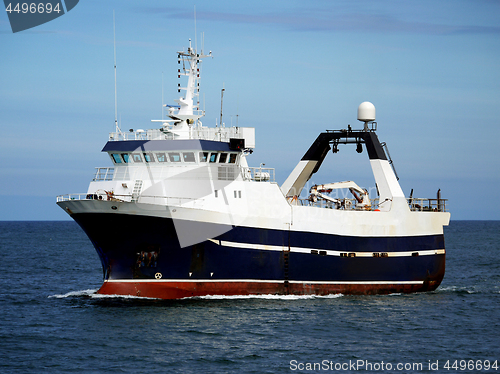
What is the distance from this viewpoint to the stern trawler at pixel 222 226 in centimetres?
2711

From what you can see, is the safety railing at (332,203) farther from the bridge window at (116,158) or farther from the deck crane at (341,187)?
the bridge window at (116,158)

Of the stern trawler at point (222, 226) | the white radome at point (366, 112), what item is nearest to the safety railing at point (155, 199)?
the stern trawler at point (222, 226)

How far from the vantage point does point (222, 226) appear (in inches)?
1084

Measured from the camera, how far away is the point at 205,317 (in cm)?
2478

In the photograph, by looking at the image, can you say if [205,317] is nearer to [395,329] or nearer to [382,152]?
[395,329]

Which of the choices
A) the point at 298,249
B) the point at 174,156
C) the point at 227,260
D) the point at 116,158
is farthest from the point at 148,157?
the point at 298,249

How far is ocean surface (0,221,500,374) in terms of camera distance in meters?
19.9

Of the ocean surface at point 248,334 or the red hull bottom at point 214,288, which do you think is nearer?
the ocean surface at point 248,334

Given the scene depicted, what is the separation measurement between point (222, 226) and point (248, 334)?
5.82 meters

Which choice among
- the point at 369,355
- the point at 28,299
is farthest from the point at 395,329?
the point at 28,299

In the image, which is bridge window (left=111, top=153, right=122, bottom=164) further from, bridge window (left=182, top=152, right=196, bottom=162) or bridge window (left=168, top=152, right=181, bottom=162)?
bridge window (left=182, top=152, right=196, bottom=162)

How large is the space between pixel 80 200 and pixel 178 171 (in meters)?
4.45

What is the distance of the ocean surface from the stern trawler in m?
0.92

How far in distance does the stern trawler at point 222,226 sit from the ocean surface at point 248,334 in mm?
920
